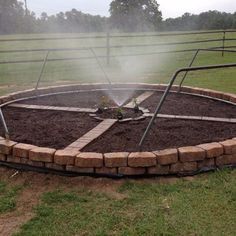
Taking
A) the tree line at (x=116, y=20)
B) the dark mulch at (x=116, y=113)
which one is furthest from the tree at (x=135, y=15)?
the dark mulch at (x=116, y=113)

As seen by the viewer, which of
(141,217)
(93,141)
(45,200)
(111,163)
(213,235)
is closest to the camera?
(213,235)

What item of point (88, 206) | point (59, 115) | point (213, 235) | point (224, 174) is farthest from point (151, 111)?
point (213, 235)

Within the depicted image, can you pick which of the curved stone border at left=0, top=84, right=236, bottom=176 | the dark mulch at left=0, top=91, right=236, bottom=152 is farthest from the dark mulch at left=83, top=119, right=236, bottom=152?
the curved stone border at left=0, top=84, right=236, bottom=176

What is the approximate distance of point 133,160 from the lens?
3.10m

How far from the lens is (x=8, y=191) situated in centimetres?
296

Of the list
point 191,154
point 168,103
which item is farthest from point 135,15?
A: point 191,154

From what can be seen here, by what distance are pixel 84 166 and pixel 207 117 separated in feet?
6.70

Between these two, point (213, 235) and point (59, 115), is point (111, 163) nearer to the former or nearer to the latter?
point (213, 235)

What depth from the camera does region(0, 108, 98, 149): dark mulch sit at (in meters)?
3.80

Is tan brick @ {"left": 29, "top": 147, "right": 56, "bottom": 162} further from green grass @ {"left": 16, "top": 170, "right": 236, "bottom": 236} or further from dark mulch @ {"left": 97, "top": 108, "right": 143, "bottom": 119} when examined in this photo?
dark mulch @ {"left": 97, "top": 108, "right": 143, "bottom": 119}

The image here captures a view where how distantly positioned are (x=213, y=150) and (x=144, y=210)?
0.97 meters

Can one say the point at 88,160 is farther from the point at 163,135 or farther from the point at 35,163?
the point at 163,135

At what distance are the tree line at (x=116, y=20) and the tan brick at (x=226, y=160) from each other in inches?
493

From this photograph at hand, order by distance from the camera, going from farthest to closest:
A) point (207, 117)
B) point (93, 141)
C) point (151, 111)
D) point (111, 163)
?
point (151, 111) < point (207, 117) < point (93, 141) < point (111, 163)
